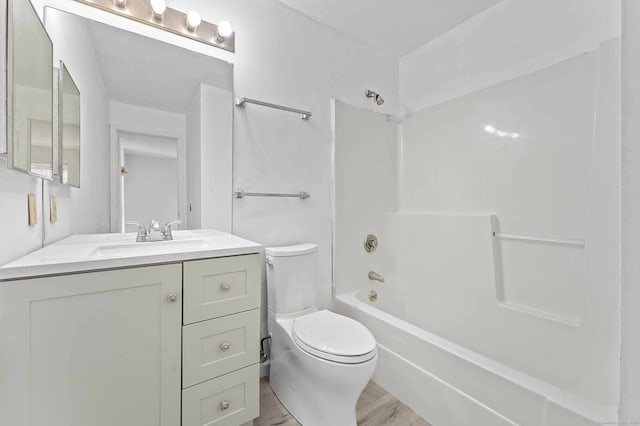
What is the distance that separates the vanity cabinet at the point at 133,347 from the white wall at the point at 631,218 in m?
1.17

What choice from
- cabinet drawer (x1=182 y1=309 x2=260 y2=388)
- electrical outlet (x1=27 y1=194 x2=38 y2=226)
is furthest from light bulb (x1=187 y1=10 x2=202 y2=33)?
cabinet drawer (x1=182 y1=309 x2=260 y2=388)

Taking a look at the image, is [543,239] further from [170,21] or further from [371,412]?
[170,21]

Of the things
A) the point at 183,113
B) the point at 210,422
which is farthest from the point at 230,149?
the point at 210,422

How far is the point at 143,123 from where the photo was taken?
1531 mm

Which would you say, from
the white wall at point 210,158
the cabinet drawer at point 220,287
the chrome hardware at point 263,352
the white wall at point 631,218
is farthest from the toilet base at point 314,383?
the white wall at point 631,218

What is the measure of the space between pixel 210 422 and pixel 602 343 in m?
1.79

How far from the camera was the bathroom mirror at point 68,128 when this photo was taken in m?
1.16

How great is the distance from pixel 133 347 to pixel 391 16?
2398 millimetres

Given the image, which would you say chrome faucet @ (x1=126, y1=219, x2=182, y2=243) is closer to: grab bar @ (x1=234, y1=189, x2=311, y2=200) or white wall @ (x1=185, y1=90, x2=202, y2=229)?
white wall @ (x1=185, y1=90, x2=202, y2=229)

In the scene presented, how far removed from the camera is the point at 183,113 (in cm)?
163

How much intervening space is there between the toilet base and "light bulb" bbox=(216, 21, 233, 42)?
166 cm

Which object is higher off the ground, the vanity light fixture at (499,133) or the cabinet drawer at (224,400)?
the vanity light fixture at (499,133)

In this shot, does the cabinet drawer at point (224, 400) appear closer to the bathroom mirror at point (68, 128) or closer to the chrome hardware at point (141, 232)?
the chrome hardware at point (141, 232)

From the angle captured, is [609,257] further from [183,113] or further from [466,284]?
[183,113]
